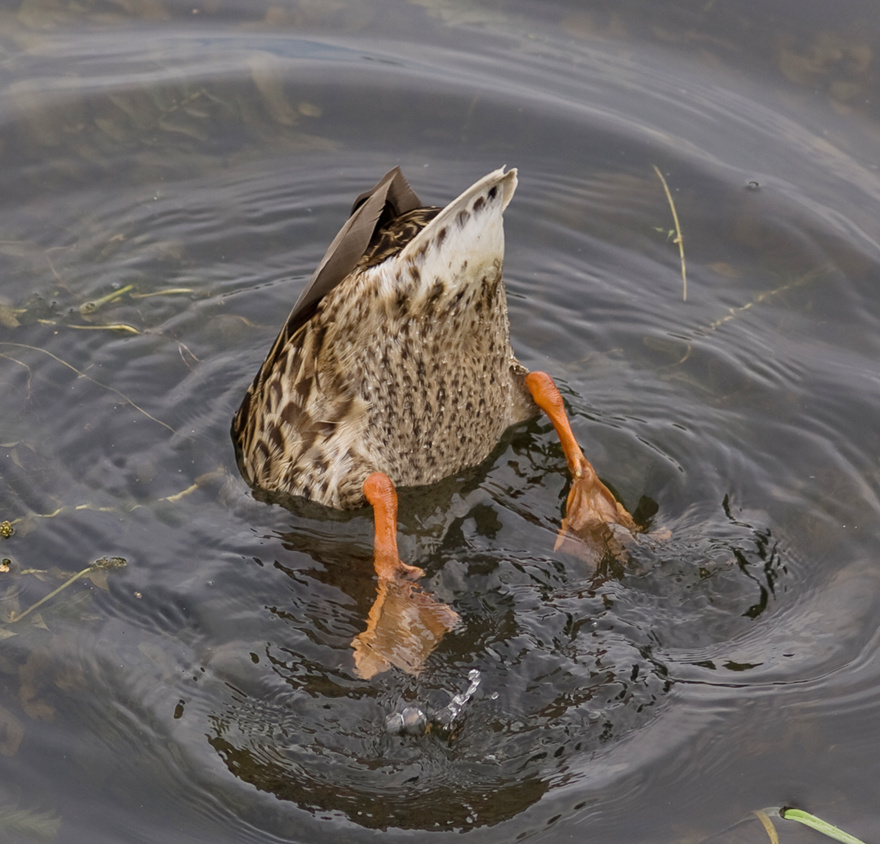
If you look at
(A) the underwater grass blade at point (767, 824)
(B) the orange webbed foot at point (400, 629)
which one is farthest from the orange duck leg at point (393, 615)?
(A) the underwater grass blade at point (767, 824)

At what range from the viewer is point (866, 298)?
5727mm

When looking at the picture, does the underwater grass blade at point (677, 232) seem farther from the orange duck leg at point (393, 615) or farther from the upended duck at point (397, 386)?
the orange duck leg at point (393, 615)

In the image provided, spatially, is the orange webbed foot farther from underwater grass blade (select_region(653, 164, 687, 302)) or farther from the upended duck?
underwater grass blade (select_region(653, 164, 687, 302))

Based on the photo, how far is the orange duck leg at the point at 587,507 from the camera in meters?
4.44

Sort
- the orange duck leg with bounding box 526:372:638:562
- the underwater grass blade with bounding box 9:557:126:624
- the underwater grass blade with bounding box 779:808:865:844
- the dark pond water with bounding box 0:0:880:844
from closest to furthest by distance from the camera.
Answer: the underwater grass blade with bounding box 779:808:865:844 < the dark pond water with bounding box 0:0:880:844 < the underwater grass blade with bounding box 9:557:126:624 < the orange duck leg with bounding box 526:372:638:562

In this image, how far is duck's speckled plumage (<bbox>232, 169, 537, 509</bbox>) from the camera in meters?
4.02

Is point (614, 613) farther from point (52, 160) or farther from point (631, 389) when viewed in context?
point (52, 160)

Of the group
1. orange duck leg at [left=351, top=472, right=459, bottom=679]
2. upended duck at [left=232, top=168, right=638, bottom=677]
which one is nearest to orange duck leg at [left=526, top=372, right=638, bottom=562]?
upended duck at [left=232, top=168, right=638, bottom=677]

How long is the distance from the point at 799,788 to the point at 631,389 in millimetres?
2122

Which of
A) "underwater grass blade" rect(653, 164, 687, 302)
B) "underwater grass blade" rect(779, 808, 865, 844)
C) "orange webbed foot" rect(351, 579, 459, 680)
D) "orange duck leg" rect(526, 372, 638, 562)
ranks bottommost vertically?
"orange webbed foot" rect(351, 579, 459, 680)

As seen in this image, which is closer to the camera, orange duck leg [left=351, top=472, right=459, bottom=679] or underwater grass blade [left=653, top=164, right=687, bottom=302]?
orange duck leg [left=351, top=472, right=459, bottom=679]

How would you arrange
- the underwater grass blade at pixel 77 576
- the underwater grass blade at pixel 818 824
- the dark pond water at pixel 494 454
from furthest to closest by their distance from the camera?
the underwater grass blade at pixel 77 576 < the dark pond water at pixel 494 454 < the underwater grass blade at pixel 818 824

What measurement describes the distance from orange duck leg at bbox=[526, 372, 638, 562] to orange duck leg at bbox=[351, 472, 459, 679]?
63 centimetres

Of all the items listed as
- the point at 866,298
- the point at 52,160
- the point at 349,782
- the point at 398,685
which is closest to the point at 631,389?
the point at 866,298
